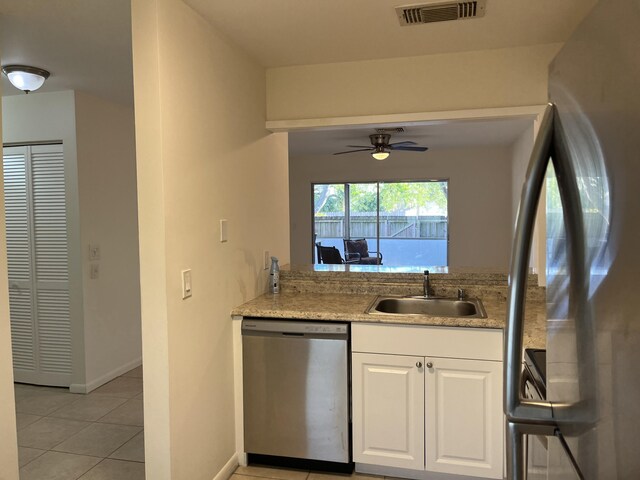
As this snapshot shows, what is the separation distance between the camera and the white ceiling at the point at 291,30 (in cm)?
221

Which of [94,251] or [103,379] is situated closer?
[94,251]

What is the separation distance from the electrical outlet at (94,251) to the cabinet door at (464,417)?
9.00 ft

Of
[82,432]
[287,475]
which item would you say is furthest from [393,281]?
[82,432]

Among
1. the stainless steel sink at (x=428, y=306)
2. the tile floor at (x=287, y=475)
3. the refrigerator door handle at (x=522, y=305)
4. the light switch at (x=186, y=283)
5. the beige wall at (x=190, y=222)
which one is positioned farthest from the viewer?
the stainless steel sink at (x=428, y=306)

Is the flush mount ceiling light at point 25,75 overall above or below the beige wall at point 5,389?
above

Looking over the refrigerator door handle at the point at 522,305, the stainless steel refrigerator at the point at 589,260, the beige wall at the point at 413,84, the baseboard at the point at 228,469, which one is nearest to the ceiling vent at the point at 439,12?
the beige wall at the point at 413,84

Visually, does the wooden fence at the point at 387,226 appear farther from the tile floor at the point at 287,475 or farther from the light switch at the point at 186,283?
the light switch at the point at 186,283

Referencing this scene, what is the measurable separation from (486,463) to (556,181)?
2.12 m

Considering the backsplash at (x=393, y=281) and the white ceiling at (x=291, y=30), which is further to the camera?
the backsplash at (x=393, y=281)

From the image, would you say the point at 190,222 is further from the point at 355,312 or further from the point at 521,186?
the point at 521,186

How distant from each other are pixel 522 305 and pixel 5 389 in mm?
2246

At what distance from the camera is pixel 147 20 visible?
1980mm

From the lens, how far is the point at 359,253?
318 inches

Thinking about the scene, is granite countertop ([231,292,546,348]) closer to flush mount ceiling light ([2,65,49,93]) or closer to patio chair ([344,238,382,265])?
flush mount ceiling light ([2,65,49,93])
